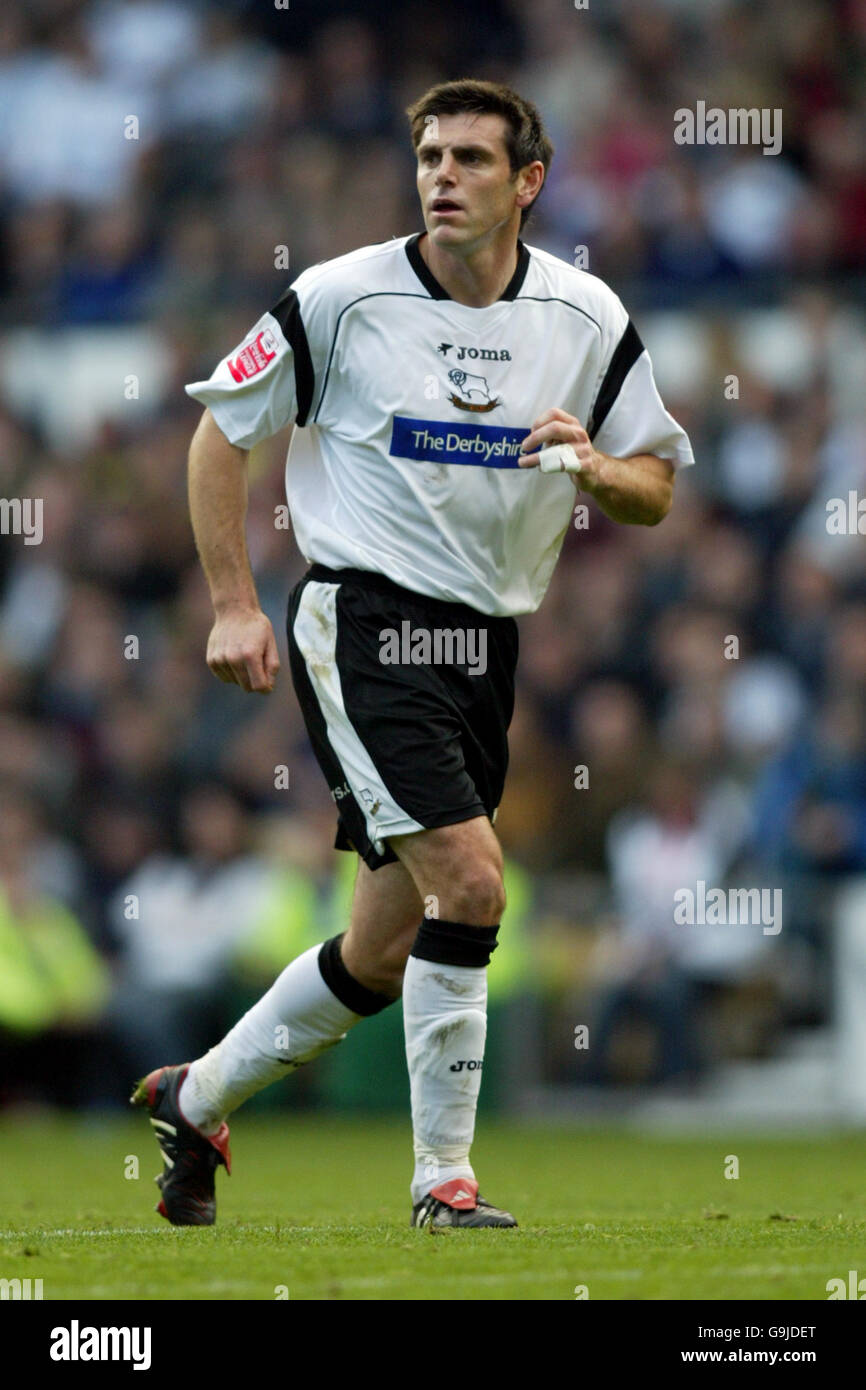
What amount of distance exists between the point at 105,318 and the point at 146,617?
2.61 metres

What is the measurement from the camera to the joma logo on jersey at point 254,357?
5910 mm

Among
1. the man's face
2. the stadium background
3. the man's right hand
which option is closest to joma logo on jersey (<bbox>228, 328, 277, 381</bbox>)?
the man's face

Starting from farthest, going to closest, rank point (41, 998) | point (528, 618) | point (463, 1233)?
point (528, 618)
point (41, 998)
point (463, 1233)

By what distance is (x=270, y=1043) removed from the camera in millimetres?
6102

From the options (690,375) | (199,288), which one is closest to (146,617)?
(199,288)

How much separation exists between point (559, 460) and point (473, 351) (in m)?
0.49

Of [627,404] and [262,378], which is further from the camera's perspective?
[627,404]

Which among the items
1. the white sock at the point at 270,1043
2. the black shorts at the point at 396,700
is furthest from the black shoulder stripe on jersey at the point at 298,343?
the white sock at the point at 270,1043

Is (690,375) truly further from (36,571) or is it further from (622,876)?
(36,571)

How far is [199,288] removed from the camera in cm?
1614
